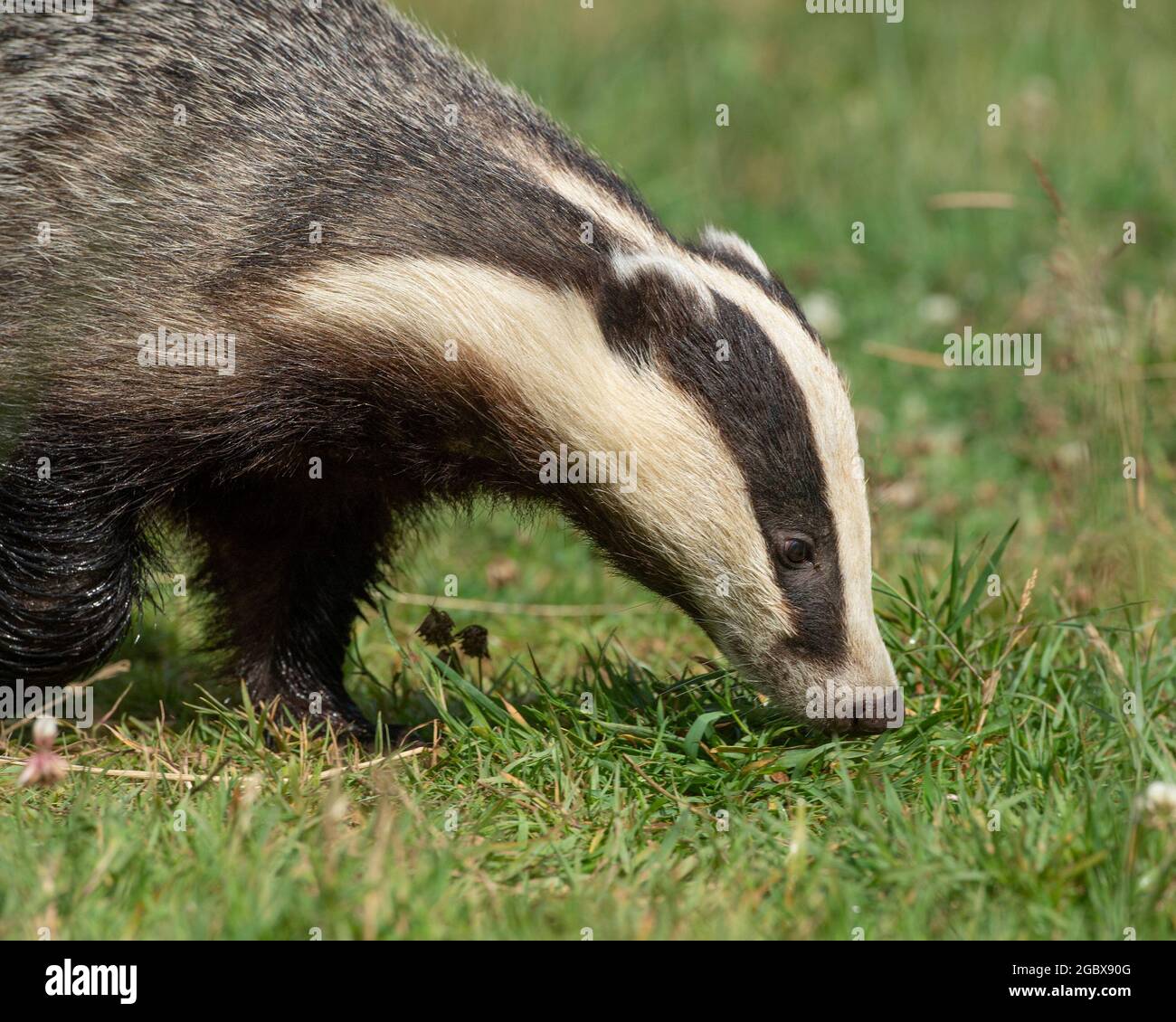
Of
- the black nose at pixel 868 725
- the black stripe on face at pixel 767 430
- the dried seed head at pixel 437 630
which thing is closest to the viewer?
the black stripe on face at pixel 767 430

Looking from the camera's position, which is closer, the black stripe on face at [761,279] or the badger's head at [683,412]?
the badger's head at [683,412]

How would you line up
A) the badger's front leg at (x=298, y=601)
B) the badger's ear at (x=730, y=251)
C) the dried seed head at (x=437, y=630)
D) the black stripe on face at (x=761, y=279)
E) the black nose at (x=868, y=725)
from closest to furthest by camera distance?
the black nose at (x=868, y=725) → the black stripe on face at (x=761, y=279) → the badger's ear at (x=730, y=251) → the dried seed head at (x=437, y=630) → the badger's front leg at (x=298, y=601)

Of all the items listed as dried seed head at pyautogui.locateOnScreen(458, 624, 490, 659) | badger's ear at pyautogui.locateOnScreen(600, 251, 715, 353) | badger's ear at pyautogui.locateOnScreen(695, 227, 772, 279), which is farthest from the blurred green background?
badger's ear at pyautogui.locateOnScreen(600, 251, 715, 353)

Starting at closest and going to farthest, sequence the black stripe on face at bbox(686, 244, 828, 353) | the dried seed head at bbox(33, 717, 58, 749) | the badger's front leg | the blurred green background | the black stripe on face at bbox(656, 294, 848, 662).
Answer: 1. the dried seed head at bbox(33, 717, 58, 749)
2. the black stripe on face at bbox(656, 294, 848, 662)
3. the black stripe on face at bbox(686, 244, 828, 353)
4. the badger's front leg
5. the blurred green background

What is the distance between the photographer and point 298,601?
15.2 ft

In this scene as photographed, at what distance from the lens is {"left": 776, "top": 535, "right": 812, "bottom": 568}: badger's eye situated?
3713mm

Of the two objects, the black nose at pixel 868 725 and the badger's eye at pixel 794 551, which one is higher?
the badger's eye at pixel 794 551

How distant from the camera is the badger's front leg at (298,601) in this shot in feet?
15.0

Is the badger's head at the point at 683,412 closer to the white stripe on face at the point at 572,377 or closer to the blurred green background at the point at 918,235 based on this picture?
the white stripe on face at the point at 572,377

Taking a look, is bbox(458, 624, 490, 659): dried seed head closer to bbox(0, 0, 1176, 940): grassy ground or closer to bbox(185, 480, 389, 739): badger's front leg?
bbox(0, 0, 1176, 940): grassy ground

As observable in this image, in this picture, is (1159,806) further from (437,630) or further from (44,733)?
(44,733)

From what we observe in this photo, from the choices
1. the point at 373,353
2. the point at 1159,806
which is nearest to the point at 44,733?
the point at 373,353

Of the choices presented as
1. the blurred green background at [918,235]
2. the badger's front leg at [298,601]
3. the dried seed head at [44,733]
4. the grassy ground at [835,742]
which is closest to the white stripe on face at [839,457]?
the grassy ground at [835,742]

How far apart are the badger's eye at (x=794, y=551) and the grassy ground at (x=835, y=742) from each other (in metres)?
0.50
